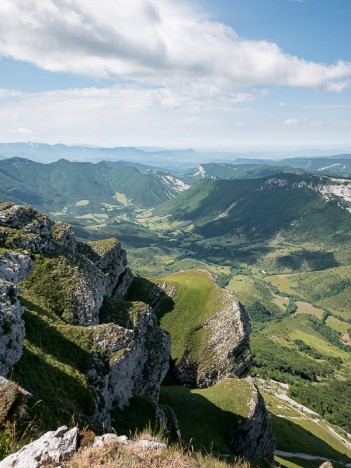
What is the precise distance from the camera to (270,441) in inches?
3393

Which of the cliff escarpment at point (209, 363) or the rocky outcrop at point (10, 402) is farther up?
the rocky outcrop at point (10, 402)

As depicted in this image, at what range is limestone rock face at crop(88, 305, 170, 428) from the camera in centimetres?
5144

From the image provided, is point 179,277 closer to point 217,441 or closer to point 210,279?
point 210,279

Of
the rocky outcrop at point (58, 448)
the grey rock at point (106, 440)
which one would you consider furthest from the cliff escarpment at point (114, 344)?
the grey rock at point (106, 440)

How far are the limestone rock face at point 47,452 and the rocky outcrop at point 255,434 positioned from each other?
72.5 m

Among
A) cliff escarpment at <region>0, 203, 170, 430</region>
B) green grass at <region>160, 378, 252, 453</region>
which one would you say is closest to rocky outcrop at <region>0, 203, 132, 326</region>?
cliff escarpment at <region>0, 203, 170, 430</region>

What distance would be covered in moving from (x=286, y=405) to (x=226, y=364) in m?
86.1

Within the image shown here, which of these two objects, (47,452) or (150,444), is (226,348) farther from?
(47,452)

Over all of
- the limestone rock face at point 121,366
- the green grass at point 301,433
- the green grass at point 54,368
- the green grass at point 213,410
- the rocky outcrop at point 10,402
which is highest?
the rocky outcrop at point 10,402

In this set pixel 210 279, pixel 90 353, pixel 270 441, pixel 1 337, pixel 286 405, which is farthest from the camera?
pixel 286 405

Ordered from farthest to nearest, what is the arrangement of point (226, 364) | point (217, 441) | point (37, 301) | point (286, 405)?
point (286, 405) < point (226, 364) < point (217, 441) < point (37, 301)

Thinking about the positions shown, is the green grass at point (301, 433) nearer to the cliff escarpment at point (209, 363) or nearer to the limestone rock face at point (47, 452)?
the cliff escarpment at point (209, 363)

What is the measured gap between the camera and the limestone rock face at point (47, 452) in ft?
51.7

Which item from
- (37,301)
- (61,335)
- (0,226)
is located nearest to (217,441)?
(61,335)
